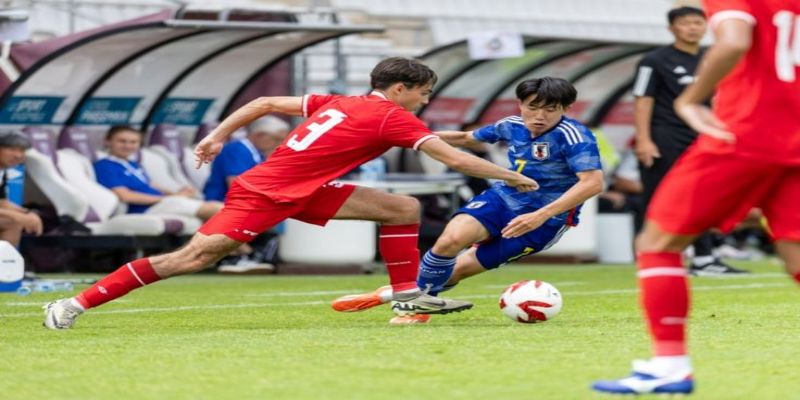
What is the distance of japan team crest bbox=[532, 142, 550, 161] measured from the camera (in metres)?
9.88

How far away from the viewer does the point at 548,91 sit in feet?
31.9

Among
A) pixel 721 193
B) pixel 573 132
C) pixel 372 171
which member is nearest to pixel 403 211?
pixel 573 132

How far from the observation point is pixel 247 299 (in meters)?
12.5

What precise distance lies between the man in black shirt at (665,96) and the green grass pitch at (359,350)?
1.79 m

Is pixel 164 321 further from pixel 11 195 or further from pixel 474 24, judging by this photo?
pixel 474 24

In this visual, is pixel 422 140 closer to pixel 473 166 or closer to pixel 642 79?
pixel 473 166

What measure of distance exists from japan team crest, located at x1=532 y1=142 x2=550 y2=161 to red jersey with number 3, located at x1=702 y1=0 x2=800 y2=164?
373 cm

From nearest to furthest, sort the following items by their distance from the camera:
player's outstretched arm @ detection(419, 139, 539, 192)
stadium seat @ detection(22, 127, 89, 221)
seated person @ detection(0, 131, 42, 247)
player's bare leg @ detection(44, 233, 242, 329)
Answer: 1. player's outstretched arm @ detection(419, 139, 539, 192)
2. player's bare leg @ detection(44, 233, 242, 329)
3. seated person @ detection(0, 131, 42, 247)
4. stadium seat @ detection(22, 127, 89, 221)

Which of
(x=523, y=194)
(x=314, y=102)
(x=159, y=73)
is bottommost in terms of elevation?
(x=159, y=73)

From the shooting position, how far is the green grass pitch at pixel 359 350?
6.45 metres

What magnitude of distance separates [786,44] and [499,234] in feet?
13.3

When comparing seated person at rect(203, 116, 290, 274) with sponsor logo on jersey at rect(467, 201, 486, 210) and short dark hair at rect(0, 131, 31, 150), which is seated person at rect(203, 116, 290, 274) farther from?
sponsor logo on jersey at rect(467, 201, 486, 210)

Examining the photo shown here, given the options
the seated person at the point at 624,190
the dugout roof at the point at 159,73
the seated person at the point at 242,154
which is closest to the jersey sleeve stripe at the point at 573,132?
the dugout roof at the point at 159,73

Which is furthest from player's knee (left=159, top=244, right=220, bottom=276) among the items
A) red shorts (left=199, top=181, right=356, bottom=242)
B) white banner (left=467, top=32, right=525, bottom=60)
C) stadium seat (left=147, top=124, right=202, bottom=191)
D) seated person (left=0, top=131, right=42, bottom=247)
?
white banner (left=467, top=32, right=525, bottom=60)
